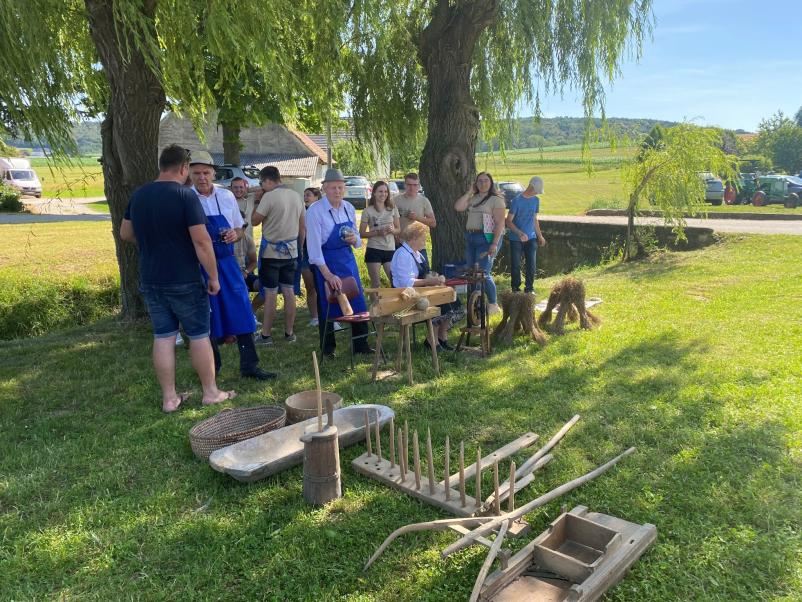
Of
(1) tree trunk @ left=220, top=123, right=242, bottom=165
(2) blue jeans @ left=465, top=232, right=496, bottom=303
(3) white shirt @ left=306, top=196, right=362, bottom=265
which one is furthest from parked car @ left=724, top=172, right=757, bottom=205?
(3) white shirt @ left=306, top=196, right=362, bottom=265

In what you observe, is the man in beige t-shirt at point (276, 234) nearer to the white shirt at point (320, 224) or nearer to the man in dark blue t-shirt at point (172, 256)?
the white shirt at point (320, 224)

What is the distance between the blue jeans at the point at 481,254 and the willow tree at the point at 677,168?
6.01 meters

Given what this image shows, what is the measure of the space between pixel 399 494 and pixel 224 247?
2599mm

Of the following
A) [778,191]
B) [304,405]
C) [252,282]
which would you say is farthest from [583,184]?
Answer: [304,405]

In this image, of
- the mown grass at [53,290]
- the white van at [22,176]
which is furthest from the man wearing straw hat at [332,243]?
the white van at [22,176]

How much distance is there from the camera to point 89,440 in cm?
395

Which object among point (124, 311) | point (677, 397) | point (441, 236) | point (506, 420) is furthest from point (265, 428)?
point (441, 236)

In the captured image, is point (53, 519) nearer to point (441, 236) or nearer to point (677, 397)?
point (677, 397)

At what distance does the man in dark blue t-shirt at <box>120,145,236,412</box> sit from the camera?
394 centimetres

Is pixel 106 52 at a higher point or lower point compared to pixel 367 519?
higher

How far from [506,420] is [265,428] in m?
1.71

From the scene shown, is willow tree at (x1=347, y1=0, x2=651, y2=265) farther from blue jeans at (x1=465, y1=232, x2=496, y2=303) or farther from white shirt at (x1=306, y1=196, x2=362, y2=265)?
white shirt at (x1=306, y1=196, x2=362, y2=265)

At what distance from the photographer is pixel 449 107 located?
27.5ft

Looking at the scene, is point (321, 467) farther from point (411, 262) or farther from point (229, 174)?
point (229, 174)
